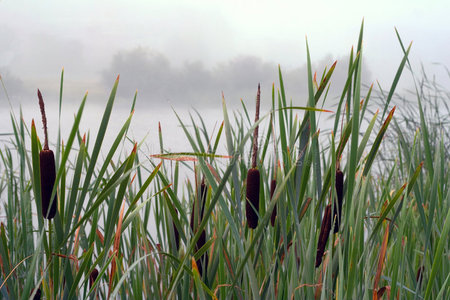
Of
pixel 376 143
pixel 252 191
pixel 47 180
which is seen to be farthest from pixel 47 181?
pixel 376 143

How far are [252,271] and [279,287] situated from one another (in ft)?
0.42

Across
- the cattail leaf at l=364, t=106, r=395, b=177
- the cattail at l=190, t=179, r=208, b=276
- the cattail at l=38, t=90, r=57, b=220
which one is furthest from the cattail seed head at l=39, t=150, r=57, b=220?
the cattail leaf at l=364, t=106, r=395, b=177

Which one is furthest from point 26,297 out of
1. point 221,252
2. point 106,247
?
point 221,252

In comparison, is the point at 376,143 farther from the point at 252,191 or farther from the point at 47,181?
the point at 47,181

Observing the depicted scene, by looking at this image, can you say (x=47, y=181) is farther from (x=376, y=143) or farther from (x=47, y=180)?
(x=376, y=143)

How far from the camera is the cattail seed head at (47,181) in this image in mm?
713

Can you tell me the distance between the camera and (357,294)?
0.85 meters

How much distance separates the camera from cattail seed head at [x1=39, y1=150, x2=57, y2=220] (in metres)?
0.71

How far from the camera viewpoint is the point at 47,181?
0.72m

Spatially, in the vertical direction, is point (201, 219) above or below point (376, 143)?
below

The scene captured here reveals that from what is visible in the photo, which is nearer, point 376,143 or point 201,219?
point 376,143

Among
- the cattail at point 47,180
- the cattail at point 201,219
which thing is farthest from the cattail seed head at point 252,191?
the cattail at point 47,180

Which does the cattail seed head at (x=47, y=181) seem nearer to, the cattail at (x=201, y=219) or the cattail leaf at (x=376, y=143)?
the cattail at (x=201, y=219)

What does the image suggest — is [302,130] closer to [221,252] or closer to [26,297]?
[221,252]
